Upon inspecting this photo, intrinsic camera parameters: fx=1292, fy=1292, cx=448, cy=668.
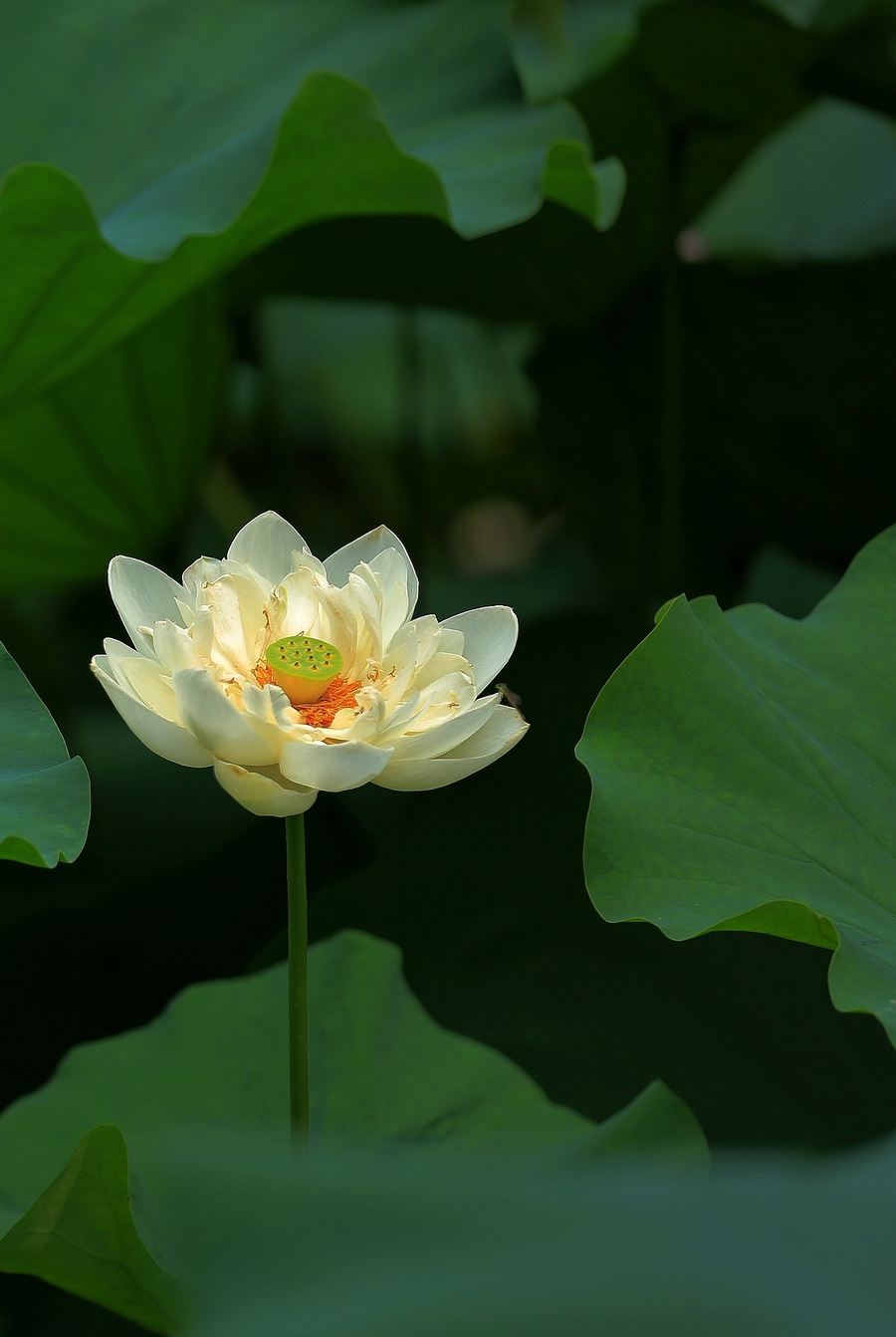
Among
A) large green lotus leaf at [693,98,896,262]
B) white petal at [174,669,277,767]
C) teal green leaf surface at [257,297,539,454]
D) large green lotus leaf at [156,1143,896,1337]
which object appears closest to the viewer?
large green lotus leaf at [156,1143,896,1337]

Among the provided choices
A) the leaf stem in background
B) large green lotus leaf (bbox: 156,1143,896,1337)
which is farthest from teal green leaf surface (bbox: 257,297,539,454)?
large green lotus leaf (bbox: 156,1143,896,1337)

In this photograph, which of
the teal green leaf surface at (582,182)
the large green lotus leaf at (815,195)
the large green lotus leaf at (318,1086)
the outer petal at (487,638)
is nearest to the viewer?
the outer petal at (487,638)

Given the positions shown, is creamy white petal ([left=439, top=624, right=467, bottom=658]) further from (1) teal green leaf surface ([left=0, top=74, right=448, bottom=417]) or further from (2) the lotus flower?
(1) teal green leaf surface ([left=0, top=74, right=448, bottom=417])

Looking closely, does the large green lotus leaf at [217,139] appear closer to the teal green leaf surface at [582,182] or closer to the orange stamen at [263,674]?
the teal green leaf surface at [582,182]

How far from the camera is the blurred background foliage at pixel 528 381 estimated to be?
2.85 feet

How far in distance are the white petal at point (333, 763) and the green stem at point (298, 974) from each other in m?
0.03

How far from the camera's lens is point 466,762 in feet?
1.72

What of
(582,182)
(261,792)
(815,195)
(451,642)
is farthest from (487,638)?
(815,195)

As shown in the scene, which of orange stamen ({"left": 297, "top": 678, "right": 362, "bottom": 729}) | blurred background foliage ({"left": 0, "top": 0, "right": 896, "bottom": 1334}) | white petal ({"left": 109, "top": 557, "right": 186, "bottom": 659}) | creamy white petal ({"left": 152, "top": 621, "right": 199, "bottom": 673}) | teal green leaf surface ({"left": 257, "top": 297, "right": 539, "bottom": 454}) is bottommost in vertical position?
teal green leaf surface ({"left": 257, "top": 297, "right": 539, "bottom": 454})

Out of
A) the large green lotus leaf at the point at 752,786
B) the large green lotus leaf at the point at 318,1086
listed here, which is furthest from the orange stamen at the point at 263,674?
the large green lotus leaf at the point at 318,1086

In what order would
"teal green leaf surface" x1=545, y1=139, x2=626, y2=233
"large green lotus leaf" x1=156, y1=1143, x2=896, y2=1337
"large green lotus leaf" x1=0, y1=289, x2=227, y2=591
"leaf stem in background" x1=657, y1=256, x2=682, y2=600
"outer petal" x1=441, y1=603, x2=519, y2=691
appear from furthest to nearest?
"leaf stem in background" x1=657, y1=256, x2=682, y2=600 < "large green lotus leaf" x1=0, y1=289, x2=227, y2=591 < "teal green leaf surface" x1=545, y1=139, x2=626, y2=233 < "outer petal" x1=441, y1=603, x2=519, y2=691 < "large green lotus leaf" x1=156, y1=1143, x2=896, y2=1337

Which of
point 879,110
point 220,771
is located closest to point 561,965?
point 220,771

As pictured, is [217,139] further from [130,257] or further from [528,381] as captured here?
[528,381]

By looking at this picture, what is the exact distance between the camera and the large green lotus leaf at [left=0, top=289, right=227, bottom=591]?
116 cm
